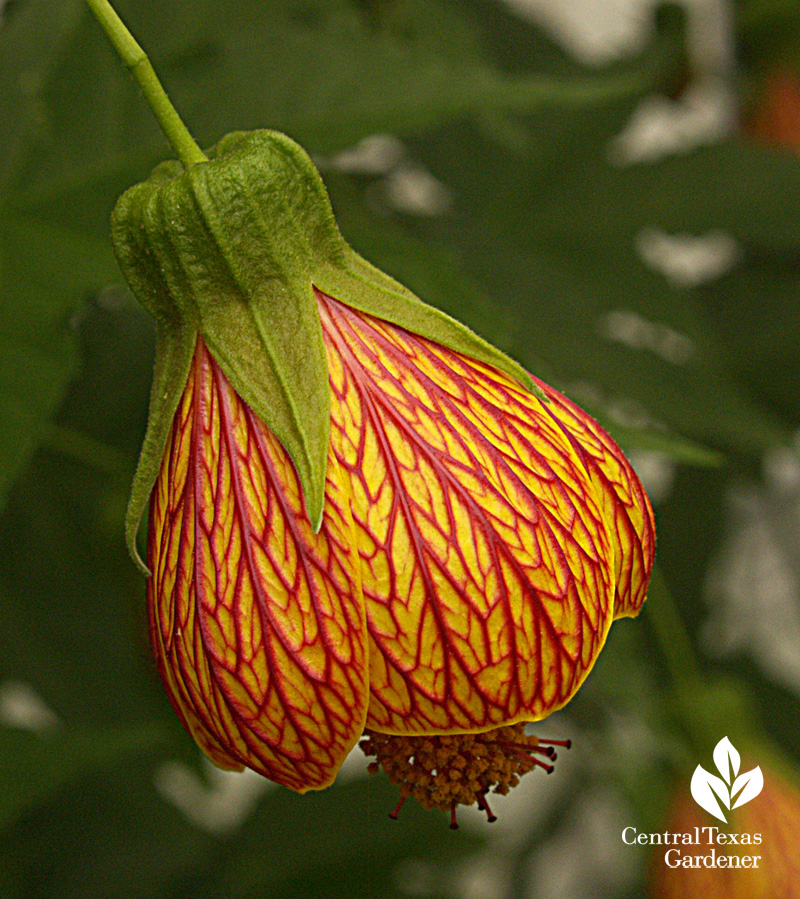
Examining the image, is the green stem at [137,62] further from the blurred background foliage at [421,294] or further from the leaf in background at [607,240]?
the leaf in background at [607,240]

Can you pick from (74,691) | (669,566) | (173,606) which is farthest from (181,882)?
(173,606)

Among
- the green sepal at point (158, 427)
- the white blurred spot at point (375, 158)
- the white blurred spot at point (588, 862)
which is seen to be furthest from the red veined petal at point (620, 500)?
the white blurred spot at point (588, 862)

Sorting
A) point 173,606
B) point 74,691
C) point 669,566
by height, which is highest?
point 173,606

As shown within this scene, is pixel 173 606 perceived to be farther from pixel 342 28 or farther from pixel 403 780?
pixel 342 28

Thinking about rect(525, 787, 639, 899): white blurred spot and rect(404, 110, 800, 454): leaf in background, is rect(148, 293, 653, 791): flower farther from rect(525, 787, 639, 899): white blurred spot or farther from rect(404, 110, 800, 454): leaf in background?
rect(525, 787, 639, 899): white blurred spot

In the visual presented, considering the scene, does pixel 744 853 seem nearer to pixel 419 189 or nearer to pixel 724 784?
pixel 724 784

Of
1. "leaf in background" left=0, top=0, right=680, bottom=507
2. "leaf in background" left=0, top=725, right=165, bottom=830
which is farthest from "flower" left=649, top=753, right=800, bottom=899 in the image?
"leaf in background" left=0, top=0, right=680, bottom=507
